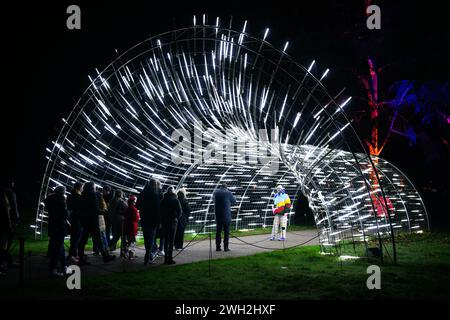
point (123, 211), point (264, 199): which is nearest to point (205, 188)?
point (264, 199)

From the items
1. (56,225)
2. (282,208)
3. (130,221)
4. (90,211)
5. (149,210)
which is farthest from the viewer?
(282,208)

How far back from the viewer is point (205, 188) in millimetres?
19531

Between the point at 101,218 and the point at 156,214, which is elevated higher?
the point at 156,214

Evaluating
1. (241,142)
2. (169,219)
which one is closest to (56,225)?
(169,219)

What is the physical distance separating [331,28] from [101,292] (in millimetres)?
20428

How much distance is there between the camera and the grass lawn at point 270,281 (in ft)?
23.7

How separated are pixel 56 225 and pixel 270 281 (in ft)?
14.2

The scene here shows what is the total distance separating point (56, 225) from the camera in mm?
8953
